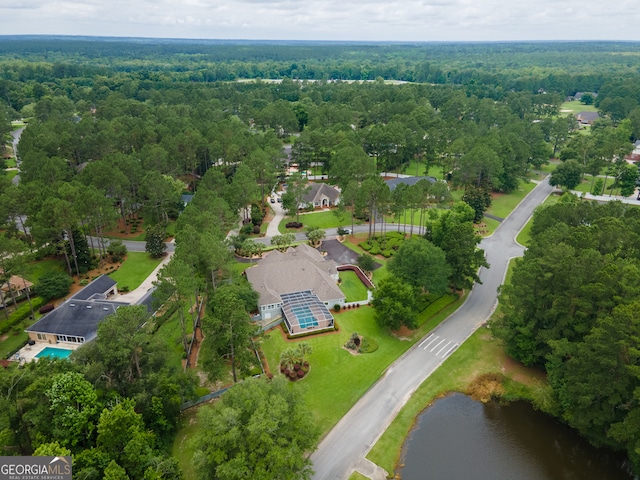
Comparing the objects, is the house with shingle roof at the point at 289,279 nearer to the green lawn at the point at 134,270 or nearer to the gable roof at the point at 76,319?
the green lawn at the point at 134,270

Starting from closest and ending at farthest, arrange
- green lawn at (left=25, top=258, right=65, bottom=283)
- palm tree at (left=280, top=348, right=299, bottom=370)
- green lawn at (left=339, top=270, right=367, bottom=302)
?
1. palm tree at (left=280, top=348, right=299, bottom=370)
2. green lawn at (left=339, top=270, right=367, bottom=302)
3. green lawn at (left=25, top=258, right=65, bottom=283)

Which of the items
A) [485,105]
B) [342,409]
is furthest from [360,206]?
[485,105]

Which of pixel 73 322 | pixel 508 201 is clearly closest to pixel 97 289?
pixel 73 322

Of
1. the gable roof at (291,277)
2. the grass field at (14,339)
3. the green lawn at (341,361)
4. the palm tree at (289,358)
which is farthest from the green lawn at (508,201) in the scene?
the grass field at (14,339)

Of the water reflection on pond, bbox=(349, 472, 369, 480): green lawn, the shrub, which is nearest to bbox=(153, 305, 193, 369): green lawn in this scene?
the shrub

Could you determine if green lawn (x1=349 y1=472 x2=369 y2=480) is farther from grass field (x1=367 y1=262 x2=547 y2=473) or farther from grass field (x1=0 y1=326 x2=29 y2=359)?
grass field (x1=0 y1=326 x2=29 y2=359)

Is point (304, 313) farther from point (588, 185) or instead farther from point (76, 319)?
point (588, 185)

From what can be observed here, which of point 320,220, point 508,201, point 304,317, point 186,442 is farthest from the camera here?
point 508,201
